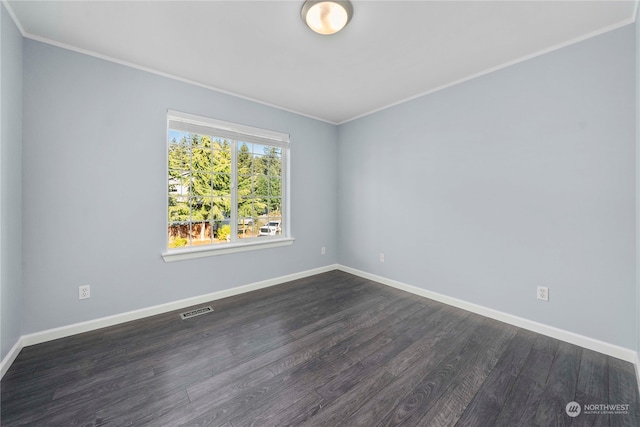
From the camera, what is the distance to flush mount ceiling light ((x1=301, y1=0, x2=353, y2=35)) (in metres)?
1.71

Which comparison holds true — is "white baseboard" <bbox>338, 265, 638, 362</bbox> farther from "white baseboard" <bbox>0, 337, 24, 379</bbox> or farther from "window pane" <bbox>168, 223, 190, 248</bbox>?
"white baseboard" <bbox>0, 337, 24, 379</bbox>

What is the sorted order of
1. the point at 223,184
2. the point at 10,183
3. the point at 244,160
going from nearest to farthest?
the point at 10,183 → the point at 223,184 → the point at 244,160

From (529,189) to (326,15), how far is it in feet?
7.52

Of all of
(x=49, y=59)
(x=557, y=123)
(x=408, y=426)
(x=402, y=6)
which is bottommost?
(x=408, y=426)

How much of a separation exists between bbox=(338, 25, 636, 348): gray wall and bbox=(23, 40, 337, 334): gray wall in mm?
2484

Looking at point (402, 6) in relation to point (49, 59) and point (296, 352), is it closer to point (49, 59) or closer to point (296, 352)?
point (296, 352)

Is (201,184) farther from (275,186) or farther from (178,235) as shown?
(275,186)

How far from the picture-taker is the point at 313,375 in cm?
176

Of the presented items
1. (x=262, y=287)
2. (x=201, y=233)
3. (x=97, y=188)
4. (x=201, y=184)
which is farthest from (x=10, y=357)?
(x=262, y=287)

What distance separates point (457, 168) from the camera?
2.86 meters

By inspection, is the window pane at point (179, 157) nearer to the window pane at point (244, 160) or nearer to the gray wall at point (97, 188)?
the gray wall at point (97, 188)

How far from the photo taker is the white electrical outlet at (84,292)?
2296 millimetres

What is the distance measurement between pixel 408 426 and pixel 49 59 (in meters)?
3.76

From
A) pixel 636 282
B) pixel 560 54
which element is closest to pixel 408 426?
pixel 636 282
